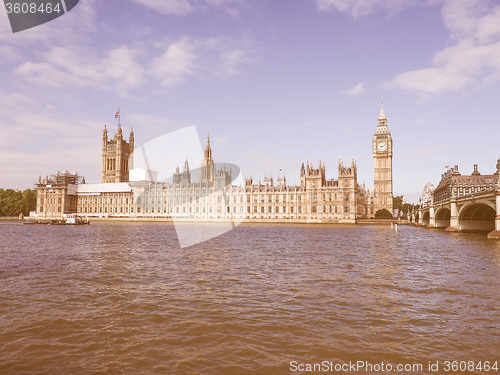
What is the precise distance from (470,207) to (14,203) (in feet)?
675

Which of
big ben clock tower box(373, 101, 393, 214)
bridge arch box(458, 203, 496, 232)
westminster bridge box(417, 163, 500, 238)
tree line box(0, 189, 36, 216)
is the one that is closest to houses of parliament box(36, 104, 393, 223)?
big ben clock tower box(373, 101, 393, 214)

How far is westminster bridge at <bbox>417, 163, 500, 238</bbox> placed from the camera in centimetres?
6109

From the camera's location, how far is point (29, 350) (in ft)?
39.9

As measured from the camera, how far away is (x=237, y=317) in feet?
52.1

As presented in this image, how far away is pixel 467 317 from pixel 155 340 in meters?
13.2

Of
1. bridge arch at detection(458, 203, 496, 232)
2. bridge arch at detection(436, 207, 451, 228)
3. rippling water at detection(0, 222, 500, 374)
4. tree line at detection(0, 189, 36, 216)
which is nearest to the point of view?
rippling water at detection(0, 222, 500, 374)

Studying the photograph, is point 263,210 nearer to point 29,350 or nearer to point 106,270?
point 106,270

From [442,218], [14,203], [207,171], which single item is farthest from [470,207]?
[14,203]

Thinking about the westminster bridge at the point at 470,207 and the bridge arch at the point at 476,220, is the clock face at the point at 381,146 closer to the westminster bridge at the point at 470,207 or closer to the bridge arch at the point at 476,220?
the westminster bridge at the point at 470,207

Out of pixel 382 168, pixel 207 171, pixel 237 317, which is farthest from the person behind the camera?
pixel 207 171

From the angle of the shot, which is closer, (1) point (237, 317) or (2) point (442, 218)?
(1) point (237, 317)

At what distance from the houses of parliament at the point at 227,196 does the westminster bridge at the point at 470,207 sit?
33.4 metres

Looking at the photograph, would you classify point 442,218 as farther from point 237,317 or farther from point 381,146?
point 237,317

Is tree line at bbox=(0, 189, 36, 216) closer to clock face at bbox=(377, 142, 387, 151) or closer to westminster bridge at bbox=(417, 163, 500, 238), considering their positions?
clock face at bbox=(377, 142, 387, 151)
